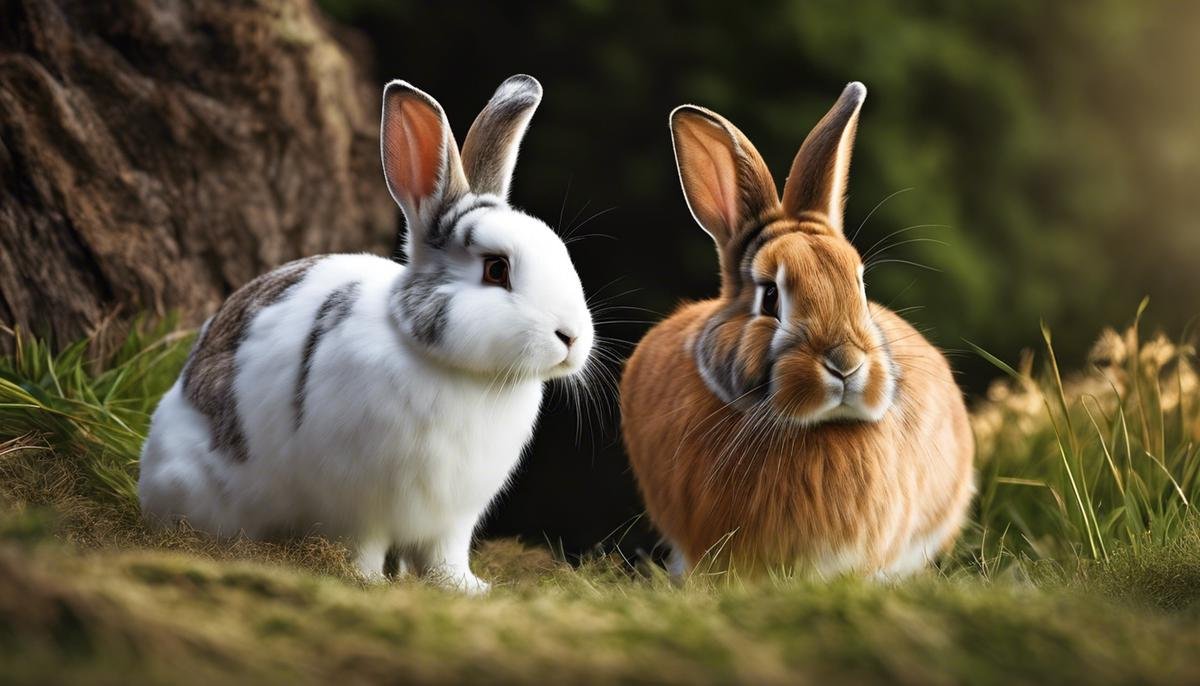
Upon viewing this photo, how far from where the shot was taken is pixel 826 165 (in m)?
3.76

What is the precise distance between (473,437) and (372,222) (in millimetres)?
3075

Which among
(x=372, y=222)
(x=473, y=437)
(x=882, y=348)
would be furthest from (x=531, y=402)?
(x=372, y=222)

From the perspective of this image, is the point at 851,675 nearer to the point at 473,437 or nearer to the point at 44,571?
the point at 44,571

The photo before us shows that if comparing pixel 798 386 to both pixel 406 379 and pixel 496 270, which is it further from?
pixel 406 379

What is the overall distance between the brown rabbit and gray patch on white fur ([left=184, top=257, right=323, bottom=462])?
1.37 metres

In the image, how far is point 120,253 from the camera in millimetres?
5164

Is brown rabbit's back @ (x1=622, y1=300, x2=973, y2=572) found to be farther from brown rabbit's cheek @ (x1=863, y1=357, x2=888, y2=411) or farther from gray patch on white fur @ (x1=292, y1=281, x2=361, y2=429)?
gray patch on white fur @ (x1=292, y1=281, x2=361, y2=429)

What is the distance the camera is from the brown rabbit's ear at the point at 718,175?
379cm

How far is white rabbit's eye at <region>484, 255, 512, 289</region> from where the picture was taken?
3523 millimetres

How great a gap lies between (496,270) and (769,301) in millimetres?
813

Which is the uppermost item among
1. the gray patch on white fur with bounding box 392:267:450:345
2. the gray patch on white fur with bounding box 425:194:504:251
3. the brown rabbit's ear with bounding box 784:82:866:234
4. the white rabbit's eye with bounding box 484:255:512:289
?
the brown rabbit's ear with bounding box 784:82:866:234

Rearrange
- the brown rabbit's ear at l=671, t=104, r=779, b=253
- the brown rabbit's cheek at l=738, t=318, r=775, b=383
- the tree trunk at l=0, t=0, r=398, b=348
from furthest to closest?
the tree trunk at l=0, t=0, r=398, b=348 → the brown rabbit's ear at l=671, t=104, r=779, b=253 → the brown rabbit's cheek at l=738, t=318, r=775, b=383

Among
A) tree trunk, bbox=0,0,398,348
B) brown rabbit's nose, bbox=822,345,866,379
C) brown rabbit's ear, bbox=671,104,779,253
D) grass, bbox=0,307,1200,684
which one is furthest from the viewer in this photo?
tree trunk, bbox=0,0,398,348

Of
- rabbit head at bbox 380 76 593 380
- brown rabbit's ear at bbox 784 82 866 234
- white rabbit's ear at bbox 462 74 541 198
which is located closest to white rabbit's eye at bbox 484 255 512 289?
rabbit head at bbox 380 76 593 380
